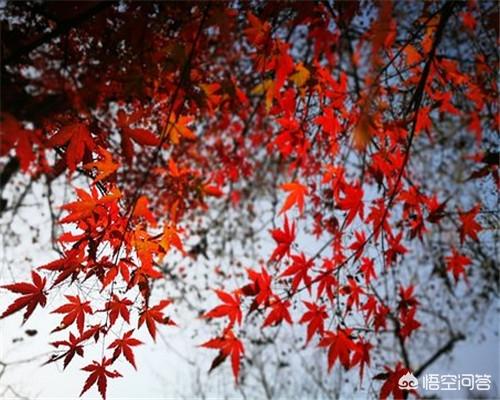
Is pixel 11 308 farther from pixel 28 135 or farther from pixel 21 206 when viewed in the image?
pixel 21 206

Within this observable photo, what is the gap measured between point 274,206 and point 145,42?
391cm

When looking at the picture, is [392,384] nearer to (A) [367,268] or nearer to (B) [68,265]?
(A) [367,268]

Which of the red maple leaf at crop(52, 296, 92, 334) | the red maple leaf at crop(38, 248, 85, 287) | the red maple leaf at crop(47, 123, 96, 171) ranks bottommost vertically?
the red maple leaf at crop(52, 296, 92, 334)

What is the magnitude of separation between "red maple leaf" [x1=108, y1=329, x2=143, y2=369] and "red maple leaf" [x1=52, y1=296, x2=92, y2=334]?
188 mm

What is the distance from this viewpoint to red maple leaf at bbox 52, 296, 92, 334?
2.20 m

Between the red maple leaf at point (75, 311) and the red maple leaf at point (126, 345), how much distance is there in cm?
19

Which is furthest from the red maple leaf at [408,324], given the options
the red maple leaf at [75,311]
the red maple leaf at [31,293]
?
the red maple leaf at [31,293]

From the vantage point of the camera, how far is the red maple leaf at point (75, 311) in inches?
86.7

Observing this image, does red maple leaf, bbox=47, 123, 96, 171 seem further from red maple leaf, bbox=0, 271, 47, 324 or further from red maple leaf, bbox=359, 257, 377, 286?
red maple leaf, bbox=359, 257, 377, 286

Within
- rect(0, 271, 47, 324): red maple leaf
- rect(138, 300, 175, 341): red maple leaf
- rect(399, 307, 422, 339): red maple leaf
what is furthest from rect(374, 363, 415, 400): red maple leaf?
rect(0, 271, 47, 324): red maple leaf

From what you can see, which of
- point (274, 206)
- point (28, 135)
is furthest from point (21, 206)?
point (28, 135)

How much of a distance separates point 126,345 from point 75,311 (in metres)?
0.31

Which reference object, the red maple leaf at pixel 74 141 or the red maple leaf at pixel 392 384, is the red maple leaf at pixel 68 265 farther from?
the red maple leaf at pixel 392 384

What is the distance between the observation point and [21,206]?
6074 mm
